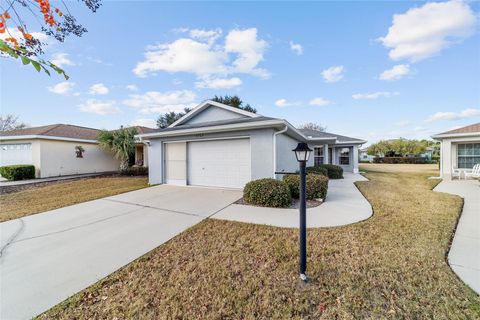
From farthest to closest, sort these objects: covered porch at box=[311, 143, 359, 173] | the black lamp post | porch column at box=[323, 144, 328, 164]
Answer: covered porch at box=[311, 143, 359, 173] → porch column at box=[323, 144, 328, 164] → the black lamp post

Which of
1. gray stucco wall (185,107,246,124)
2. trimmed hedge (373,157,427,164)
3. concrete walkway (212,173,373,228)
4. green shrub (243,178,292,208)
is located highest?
gray stucco wall (185,107,246,124)

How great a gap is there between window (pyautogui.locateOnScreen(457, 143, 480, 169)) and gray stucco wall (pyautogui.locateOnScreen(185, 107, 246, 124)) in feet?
49.0

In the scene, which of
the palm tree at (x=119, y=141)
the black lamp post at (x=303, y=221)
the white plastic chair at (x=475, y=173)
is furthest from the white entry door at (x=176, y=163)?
the white plastic chair at (x=475, y=173)

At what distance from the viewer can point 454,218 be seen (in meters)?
4.84

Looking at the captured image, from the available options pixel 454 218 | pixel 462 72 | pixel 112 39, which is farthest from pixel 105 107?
pixel 462 72

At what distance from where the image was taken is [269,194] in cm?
603

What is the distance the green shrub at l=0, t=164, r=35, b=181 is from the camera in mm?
12680

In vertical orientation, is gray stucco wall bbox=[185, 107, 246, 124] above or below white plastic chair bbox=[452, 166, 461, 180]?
above

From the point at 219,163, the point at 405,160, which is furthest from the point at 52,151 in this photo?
the point at 405,160

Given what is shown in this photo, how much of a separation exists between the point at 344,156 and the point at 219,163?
1470 centimetres

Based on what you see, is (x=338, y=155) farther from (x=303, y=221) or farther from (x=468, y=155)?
(x=303, y=221)

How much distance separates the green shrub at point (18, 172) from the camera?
12.7 metres

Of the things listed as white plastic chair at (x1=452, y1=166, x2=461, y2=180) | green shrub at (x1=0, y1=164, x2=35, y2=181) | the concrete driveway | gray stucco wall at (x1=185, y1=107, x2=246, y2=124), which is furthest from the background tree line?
green shrub at (x1=0, y1=164, x2=35, y2=181)

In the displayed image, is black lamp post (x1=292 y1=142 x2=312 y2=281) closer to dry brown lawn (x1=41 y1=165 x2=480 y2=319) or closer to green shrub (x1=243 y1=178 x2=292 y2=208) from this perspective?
dry brown lawn (x1=41 y1=165 x2=480 y2=319)
